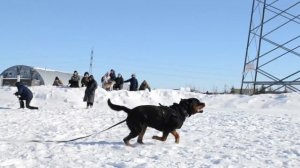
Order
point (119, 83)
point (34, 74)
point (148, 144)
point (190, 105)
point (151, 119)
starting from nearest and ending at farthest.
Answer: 1. point (151, 119)
2. point (148, 144)
3. point (190, 105)
4. point (119, 83)
5. point (34, 74)

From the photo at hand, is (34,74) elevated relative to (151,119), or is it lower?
elevated

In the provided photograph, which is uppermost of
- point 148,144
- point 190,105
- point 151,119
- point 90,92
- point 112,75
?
point 112,75

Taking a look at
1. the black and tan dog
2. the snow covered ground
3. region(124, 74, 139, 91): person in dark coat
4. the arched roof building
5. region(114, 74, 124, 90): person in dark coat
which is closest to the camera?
the snow covered ground

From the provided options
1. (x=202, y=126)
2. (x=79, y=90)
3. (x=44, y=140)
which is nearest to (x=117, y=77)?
(x=79, y=90)

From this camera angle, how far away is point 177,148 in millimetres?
8578

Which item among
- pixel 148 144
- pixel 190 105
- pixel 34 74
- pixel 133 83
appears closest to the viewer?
pixel 148 144

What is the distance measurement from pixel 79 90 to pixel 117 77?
2971mm

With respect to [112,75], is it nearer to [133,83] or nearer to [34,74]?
[133,83]

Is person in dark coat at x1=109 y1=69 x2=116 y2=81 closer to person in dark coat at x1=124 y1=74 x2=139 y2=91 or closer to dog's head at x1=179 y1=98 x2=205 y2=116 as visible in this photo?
person in dark coat at x1=124 y1=74 x2=139 y2=91

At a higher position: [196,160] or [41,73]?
[41,73]

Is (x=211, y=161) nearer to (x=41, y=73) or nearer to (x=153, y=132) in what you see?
(x=153, y=132)

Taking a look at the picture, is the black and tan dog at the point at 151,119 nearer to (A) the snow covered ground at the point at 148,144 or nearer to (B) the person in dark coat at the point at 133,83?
(A) the snow covered ground at the point at 148,144

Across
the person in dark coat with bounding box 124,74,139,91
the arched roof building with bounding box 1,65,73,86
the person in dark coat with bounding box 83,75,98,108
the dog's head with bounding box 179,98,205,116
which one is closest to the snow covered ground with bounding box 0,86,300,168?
the dog's head with bounding box 179,98,205,116

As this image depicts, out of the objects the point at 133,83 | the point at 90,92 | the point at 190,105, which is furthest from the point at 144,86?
the point at 190,105
